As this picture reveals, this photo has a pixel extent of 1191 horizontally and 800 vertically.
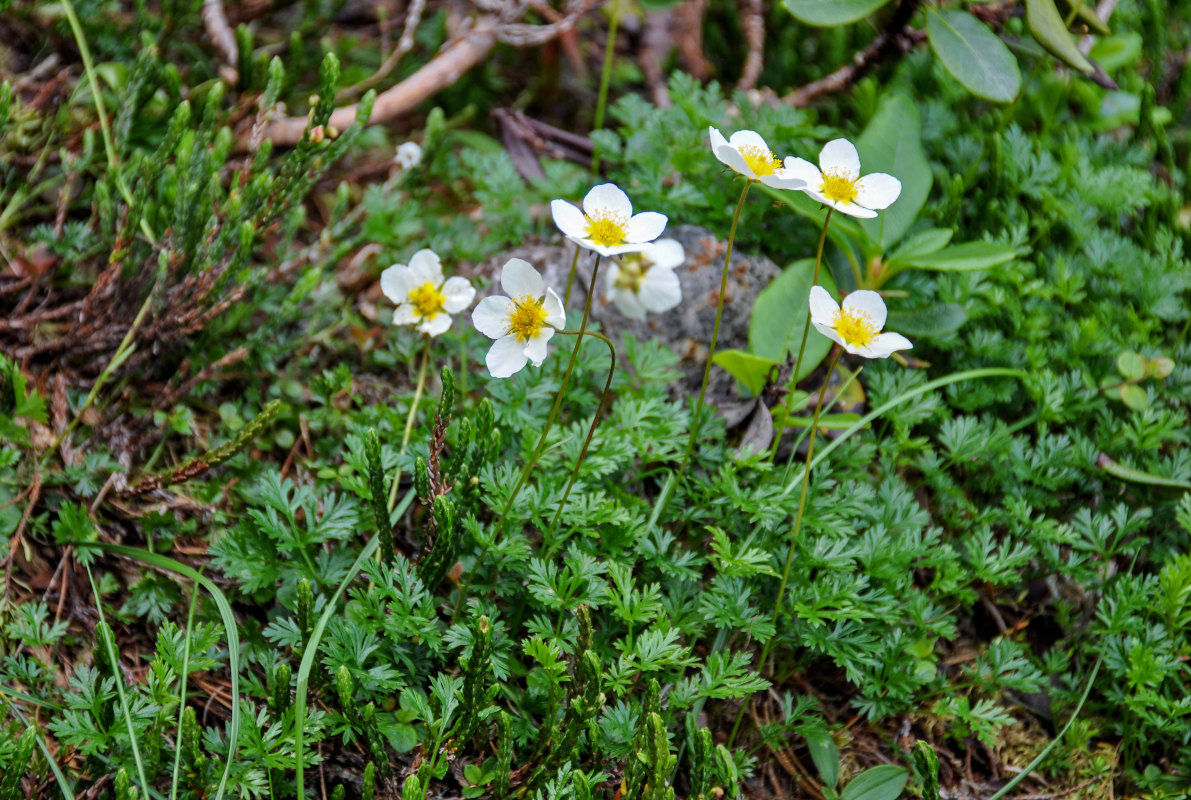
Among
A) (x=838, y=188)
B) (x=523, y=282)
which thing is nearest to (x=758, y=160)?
(x=838, y=188)

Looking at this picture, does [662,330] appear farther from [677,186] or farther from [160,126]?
[160,126]

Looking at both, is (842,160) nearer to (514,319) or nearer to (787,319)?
(787,319)

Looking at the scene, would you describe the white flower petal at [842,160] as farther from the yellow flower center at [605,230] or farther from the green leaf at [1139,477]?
the green leaf at [1139,477]

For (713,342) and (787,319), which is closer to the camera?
(713,342)

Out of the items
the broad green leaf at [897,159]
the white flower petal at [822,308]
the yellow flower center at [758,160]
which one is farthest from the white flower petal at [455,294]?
the broad green leaf at [897,159]

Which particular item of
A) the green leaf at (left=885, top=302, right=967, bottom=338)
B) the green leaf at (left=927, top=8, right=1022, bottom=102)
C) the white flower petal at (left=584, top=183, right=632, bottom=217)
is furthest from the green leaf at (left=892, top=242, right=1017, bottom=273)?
the white flower petal at (left=584, top=183, right=632, bottom=217)
